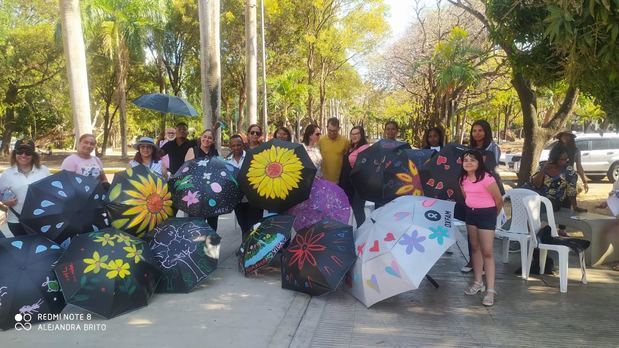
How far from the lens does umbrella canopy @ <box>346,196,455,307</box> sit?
3947 millimetres

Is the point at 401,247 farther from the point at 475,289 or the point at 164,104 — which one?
the point at 164,104

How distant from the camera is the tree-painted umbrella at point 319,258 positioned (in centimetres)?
438

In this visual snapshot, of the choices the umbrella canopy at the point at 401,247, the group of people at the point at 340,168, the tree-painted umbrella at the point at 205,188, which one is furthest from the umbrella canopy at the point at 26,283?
the umbrella canopy at the point at 401,247

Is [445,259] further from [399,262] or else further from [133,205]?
[133,205]

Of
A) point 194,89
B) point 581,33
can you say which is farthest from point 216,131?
point 194,89

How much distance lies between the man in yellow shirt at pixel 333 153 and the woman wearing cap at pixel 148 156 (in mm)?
2140

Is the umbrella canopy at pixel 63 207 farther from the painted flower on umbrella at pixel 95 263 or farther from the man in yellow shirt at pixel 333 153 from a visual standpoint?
the man in yellow shirt at pixel 333 153

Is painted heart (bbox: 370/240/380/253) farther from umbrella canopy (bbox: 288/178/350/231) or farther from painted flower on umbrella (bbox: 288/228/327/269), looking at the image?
umbrella canopy (bbox: 288/178/350/231)

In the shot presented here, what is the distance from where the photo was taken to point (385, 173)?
549cm

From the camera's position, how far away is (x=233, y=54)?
28.0 metres

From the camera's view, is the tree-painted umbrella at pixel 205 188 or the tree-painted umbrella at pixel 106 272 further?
the tree-painted umbrella at pixel 205 188

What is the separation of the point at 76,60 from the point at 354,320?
336 inches

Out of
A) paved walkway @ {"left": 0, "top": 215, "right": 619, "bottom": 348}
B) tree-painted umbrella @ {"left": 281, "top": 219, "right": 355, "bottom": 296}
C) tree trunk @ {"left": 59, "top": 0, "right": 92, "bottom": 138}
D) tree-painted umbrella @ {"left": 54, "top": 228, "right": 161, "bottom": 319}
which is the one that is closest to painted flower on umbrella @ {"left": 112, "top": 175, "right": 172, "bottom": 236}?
tree-painted umbrella @ {"left": 54, "top": 228, "right": 161, "bottom": 319}

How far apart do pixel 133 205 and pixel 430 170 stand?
3.26 metres
